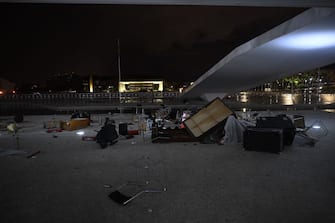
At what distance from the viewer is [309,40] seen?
660 cm

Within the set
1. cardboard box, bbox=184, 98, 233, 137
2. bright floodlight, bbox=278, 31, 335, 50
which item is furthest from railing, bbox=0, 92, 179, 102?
bright floodlight, bbox=278, 31, 335, 50

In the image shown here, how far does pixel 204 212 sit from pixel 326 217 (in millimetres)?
1576

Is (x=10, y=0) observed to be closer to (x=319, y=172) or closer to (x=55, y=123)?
(x=319, y=172)

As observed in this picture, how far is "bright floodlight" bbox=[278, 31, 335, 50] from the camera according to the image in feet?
19.7

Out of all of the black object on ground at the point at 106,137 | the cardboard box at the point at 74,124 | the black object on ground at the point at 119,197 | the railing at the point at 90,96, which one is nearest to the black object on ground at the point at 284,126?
the black object on ground at the point at 106,137

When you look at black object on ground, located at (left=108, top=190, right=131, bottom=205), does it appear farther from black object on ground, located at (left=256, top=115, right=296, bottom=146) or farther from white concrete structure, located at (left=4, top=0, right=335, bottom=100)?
black object on ground, located at (left=256, top=115, right=296, bottom=146)

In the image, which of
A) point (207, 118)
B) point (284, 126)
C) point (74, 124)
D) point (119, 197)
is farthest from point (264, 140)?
point (74, 124)

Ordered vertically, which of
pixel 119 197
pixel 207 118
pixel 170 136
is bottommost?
pixel 119 197

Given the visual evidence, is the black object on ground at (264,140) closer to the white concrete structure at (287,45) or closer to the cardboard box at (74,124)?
the white concrete structure at (287,45)

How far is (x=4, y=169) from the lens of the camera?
5.27m

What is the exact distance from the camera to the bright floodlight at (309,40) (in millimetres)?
6007

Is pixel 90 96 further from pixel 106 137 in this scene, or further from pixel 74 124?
pixel 106 137

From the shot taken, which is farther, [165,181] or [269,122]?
[269,122]

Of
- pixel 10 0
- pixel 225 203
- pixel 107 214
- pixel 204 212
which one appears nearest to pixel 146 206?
pixel 107 214
